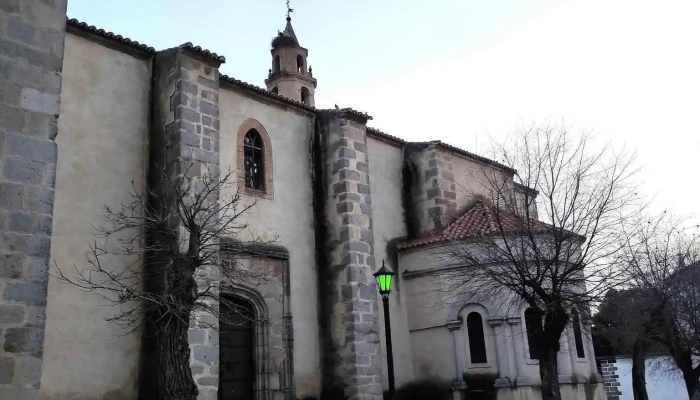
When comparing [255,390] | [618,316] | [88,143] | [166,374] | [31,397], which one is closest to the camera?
[31,397]

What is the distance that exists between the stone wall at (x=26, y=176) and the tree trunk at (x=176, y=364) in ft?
7.15

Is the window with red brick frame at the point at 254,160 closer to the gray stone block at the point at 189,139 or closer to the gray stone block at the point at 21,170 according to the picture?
the gray stone block at the point at 189,139

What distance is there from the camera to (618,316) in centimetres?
2256

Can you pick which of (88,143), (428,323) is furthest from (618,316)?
(88,143)

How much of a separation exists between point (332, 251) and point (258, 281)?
2.18m

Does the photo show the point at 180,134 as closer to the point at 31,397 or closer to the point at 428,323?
the point at 31,397

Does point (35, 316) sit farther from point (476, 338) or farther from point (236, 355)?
point (476, 338)

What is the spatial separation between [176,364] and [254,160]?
24.3 ft

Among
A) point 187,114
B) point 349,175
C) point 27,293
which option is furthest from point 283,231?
point 27,293

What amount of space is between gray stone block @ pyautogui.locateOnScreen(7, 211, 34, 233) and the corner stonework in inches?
212

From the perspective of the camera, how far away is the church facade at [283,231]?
1128 centimetres

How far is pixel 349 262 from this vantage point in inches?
587

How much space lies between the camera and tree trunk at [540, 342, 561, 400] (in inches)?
466

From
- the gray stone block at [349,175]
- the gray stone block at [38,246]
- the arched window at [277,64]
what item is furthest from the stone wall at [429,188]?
the gray stone block at [38,246]
